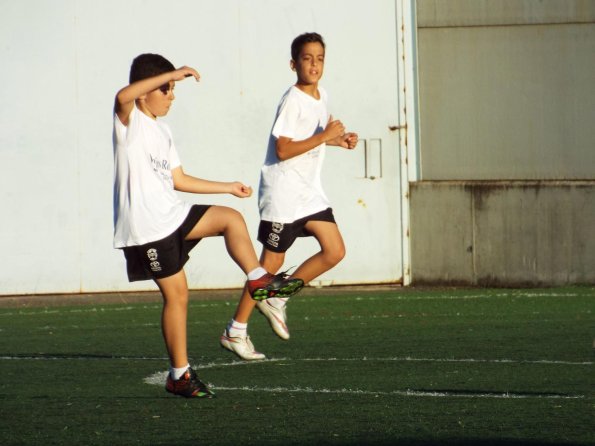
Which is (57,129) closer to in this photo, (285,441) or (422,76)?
(422,76)

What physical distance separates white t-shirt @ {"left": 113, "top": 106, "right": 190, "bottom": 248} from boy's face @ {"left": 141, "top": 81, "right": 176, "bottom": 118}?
0.25ft

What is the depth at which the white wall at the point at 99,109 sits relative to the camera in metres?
13.4

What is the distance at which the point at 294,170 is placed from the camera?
8.83 meters

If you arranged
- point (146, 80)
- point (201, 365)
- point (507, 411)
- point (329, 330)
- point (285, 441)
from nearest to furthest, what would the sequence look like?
point (285, 441) → point (507, 411) → point (146, 80) → point (201, 365) → point (329, 330)

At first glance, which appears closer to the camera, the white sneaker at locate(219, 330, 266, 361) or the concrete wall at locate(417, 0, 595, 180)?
the white sneaker at locate(219, 330, 266, 361)

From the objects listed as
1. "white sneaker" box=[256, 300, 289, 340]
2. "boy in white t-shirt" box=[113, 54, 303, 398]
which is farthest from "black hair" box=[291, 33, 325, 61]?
"boy in white t-shirt" box=[113, 54, 303, 398]

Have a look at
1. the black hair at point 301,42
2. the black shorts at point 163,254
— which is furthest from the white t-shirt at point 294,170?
the black shorts at point 163,254

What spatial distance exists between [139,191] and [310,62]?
2.15m

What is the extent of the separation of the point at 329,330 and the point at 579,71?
202 inches

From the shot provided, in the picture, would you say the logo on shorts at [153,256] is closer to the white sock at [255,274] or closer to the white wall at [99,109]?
the white sock at [255,274]

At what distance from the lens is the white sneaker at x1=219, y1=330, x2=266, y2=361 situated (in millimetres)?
8250

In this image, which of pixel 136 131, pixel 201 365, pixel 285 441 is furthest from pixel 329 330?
pixel 285 441

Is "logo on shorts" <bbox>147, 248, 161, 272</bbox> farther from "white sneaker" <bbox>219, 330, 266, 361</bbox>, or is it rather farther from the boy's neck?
the boy's neck

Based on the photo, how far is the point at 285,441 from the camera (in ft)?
18.2
